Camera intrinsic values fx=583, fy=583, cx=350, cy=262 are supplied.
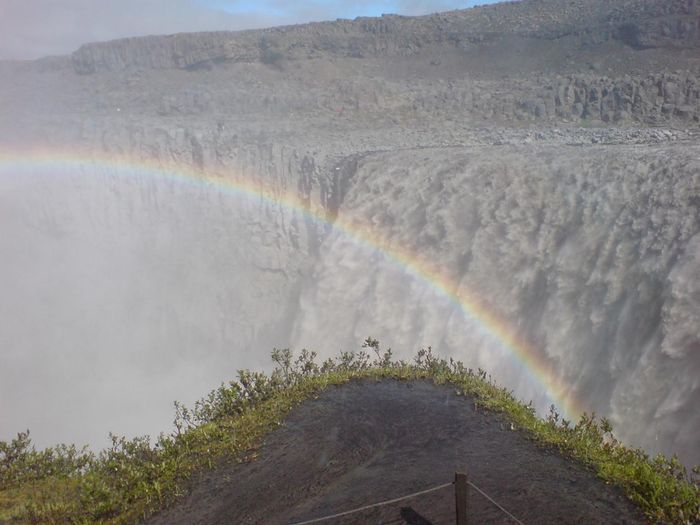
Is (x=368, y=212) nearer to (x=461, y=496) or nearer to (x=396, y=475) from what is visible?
(x=396, y=475)

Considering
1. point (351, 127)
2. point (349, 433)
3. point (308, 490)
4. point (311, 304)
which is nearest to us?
point (308, 490)

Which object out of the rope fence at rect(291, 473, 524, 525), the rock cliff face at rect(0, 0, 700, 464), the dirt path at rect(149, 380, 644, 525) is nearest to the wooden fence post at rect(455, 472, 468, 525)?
the rope fence at rect(291, 473, 524, 525)

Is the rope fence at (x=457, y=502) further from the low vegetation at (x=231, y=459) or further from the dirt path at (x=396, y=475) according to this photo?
the low vegetation at (x=231, y=459)

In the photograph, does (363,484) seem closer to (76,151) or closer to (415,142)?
(415,142)

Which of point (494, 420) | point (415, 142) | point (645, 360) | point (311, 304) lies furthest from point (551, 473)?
point (415, 142)

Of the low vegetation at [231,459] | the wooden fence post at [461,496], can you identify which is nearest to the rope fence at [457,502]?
the wooden fence post at [461,496]

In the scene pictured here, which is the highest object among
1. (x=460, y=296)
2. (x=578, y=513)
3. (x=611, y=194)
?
(x=611, y=194)
